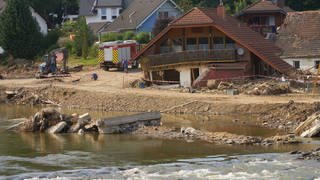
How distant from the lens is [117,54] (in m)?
64.1

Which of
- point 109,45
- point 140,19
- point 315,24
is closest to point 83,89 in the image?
point 109,45

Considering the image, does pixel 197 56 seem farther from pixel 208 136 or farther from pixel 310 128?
pixel 310 128

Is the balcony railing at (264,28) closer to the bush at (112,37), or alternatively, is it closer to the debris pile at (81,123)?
the bush at (112,37)

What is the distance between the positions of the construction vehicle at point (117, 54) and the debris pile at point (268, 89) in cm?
2045

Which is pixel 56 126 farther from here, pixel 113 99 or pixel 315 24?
pixel 315 24

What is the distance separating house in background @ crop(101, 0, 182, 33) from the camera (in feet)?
258

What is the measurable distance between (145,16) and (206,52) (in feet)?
96.7

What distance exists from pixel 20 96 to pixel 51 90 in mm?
2744

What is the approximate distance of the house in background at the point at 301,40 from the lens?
54.7 m

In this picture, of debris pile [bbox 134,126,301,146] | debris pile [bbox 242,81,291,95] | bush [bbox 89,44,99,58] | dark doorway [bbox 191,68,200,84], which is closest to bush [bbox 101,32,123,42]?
bush [bbox 89,44,99,58]

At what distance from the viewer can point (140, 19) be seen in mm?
79000

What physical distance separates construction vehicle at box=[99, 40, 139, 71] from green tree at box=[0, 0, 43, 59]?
10.3 m

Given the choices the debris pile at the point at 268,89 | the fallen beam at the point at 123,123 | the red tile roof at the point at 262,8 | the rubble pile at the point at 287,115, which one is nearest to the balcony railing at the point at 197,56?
the debris pile at the point at 268,89

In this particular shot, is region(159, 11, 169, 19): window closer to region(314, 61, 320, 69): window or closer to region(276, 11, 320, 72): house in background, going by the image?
region(276, 11, 320, 72): house in background
